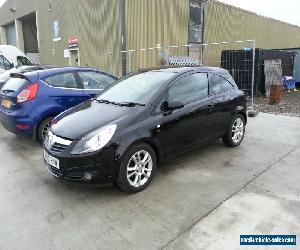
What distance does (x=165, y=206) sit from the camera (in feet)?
11.6

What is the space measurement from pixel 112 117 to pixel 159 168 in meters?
1.26

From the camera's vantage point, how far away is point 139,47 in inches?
558

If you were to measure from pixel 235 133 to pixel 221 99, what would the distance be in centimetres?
84

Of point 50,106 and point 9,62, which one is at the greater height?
point 9,62

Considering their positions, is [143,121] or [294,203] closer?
[294,203]

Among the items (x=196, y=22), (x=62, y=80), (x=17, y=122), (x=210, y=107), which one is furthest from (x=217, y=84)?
(x=196, y=22)

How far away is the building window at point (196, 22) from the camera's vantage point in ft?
53.7

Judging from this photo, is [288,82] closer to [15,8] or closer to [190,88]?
[190,88]

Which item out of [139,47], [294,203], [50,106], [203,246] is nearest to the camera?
[203,246]

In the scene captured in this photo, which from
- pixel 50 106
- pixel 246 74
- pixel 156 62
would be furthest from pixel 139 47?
pixel 50 106

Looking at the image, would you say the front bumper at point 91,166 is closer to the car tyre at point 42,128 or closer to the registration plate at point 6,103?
the car tyre at point 42,128

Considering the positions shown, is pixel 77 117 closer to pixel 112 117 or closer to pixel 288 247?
pixel 112 117

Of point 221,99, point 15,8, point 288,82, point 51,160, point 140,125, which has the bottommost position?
point 51,160

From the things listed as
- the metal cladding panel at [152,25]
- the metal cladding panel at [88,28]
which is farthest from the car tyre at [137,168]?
the metal cladding panel at [88,28]
